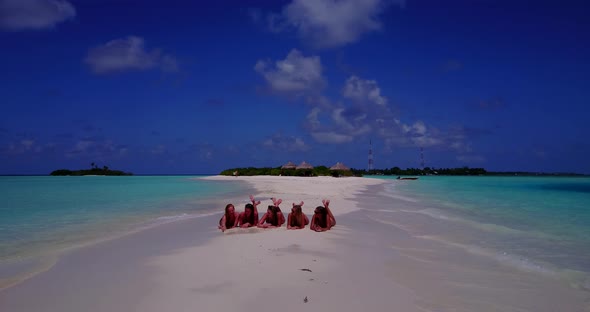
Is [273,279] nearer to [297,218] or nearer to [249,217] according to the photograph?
[297,218]

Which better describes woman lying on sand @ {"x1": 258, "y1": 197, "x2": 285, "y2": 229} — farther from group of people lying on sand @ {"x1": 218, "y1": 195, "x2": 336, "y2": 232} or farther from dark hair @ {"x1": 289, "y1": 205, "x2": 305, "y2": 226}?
dark hair @ {"x1": 289, "y1": 205, "x2": 305, "y2": 226}

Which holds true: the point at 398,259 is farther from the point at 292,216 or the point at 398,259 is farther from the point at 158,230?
the point at 158,230

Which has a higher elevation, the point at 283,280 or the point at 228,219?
the point at 228,219

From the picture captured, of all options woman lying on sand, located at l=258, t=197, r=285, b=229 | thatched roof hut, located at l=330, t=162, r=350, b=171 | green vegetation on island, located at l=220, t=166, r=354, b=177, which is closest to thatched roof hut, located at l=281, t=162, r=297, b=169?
green vegetation on island, located at l=220, t=166, r=354, b=177

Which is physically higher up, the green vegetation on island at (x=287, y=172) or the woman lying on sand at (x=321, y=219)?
the green vegetation on island at (x=287, y=172)

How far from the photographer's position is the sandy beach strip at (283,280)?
435cm

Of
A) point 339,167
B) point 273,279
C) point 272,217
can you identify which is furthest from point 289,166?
point 273,279

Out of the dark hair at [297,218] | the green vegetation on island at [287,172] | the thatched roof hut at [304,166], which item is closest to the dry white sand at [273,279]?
the dark hair at [297,218]

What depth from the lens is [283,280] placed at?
16.9ft

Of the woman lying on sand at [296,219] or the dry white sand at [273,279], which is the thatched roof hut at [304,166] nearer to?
the woman lying on sand at [296,219]

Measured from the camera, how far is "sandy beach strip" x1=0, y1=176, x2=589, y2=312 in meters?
4.35

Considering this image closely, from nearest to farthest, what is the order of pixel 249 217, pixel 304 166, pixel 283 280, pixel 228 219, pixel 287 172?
pixel 283 280, pixel 228 219, pixel 249 217, pixel 304 166, pixel 287 172

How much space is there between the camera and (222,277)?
5301 mm

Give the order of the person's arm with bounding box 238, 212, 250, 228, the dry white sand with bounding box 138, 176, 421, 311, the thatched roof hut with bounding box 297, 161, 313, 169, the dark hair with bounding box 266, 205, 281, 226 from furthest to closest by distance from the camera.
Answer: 1. the thatched roof hut with bounding box 297, 161, 313, 169
2. the dark hair with bounding box 266, 205, 281, 226
3. the person's arm with bounding box 238, 212, 250, 228
4. the dry white sand with bounding box 138, 176, 421, 311
